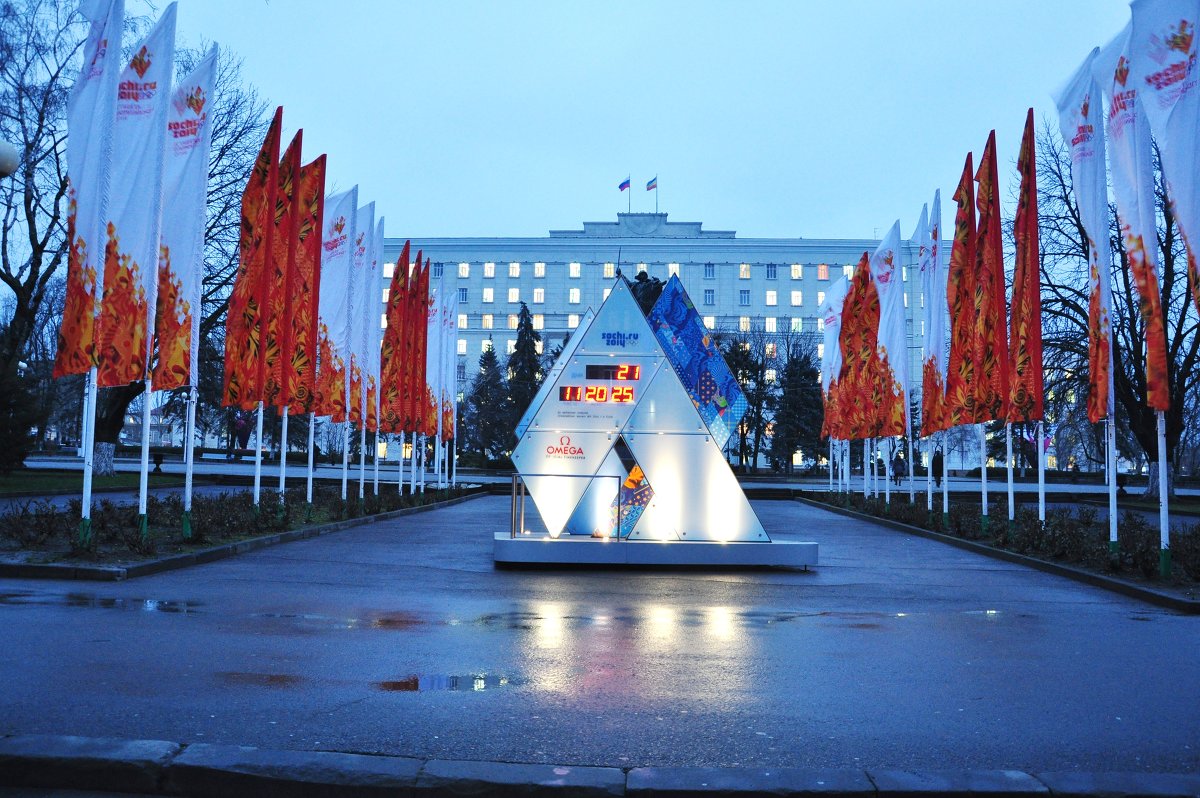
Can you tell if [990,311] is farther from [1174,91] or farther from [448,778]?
[448,778]

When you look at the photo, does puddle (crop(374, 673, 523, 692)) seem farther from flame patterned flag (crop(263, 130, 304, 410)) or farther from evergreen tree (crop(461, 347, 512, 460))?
evergreen tree (crop(461, 347, 512, 460))

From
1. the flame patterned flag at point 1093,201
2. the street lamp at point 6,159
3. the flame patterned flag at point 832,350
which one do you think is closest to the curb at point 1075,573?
the flame patterned flag at point 1093,201

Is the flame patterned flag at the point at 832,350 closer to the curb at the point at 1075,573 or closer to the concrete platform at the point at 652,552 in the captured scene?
the curb at the point at 1075,573

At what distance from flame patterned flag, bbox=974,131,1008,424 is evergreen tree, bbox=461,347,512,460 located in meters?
51.8

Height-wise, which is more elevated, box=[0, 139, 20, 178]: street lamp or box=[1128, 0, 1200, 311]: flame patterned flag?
box=[1128, 0, 1200, 311]: flame patterned flag

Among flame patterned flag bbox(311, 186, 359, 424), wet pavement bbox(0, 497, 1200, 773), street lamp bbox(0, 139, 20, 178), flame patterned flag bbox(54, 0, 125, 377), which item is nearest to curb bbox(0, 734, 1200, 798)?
wet pavement bbox(0, 497, 1200, 773)

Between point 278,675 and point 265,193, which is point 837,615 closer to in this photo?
point 278,675

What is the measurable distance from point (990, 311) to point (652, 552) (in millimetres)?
8157

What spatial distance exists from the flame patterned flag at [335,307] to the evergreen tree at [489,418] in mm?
45765

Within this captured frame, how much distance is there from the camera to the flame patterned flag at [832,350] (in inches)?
1364

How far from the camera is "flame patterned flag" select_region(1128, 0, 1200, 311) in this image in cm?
1155

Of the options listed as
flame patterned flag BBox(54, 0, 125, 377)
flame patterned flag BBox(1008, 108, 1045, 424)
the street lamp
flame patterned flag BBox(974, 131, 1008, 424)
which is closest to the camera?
the street lamp

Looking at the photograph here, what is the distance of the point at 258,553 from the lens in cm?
1559

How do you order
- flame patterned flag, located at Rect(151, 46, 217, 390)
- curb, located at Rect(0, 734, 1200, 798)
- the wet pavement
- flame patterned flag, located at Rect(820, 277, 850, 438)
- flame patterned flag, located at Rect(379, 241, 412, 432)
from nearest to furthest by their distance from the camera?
1. curb, located at Rect(0, 734, 1200, 798)
2. the wet pavement
3. flame patterned flag, located at Rect(151, 46, 217, 390)
4. flame patterned flag, located at Rect(379, 241, 412, 432)
5. flame patterned flag, located at Rect(820, 277, 850, 438)
